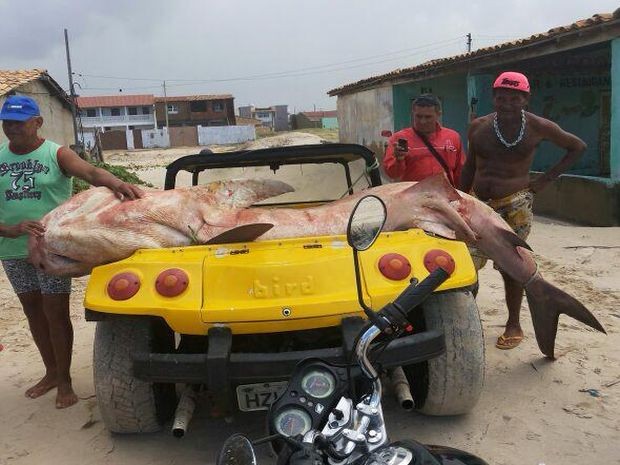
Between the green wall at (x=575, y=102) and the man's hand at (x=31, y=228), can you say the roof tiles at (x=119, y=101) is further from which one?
the man's hand at (x=31, y=228)

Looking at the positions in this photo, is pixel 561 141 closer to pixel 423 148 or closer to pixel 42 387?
pixel 423 148

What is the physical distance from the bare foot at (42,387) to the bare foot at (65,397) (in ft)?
0.76

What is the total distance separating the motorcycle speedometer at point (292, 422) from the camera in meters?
1.45

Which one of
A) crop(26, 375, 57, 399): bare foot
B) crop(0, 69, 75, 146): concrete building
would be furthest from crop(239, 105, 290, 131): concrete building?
crop(26, 375, 57, 399): bare foot

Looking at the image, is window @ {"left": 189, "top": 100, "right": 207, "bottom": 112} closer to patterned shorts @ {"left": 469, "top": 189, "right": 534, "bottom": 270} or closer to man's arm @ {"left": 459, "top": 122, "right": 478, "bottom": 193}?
man's arm @ {"left": 459, "top": 122, "right": 478, "bottom": 193}

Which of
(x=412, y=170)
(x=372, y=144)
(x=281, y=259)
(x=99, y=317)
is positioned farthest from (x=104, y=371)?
(x=372, y=144)

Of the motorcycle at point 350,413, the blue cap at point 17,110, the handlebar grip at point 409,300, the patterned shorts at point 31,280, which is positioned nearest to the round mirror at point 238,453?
the motorcycle at point 350,413

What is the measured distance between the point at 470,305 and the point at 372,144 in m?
16.8

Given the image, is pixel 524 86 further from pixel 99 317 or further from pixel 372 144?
pixel 372 144

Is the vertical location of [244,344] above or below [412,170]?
below

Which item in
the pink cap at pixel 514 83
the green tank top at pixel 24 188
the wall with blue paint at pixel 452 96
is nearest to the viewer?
the green tank top at pixel 24 188

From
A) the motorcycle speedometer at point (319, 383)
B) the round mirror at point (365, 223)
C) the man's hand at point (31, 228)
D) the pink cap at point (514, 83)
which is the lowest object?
the motorcycle speedometer at point (319, 383)

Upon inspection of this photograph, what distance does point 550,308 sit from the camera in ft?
10.6

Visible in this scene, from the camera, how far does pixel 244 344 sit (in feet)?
9.45
